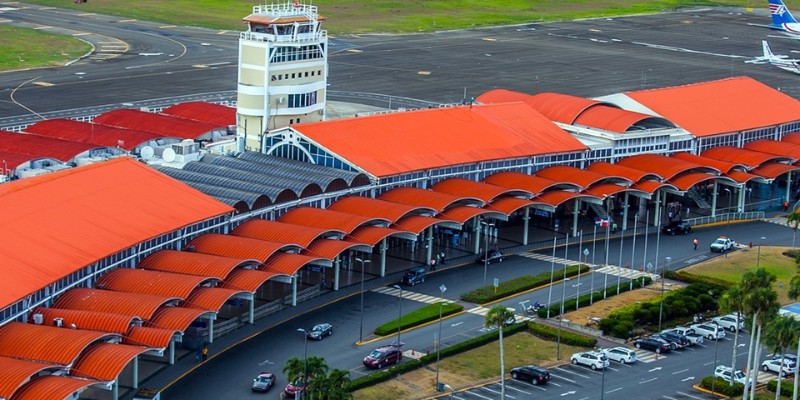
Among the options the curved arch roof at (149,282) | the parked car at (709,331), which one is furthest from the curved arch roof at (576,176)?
the curved arch roof at (149,282)

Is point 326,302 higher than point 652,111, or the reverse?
point 652,111

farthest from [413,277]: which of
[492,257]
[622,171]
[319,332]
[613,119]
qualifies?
[613,119]

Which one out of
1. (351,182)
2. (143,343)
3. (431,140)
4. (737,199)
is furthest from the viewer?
(737,199)

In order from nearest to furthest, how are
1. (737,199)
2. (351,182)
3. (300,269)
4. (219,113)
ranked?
1. (300,269)
2. (351,182)
3. (737,199)
4. (219,113)

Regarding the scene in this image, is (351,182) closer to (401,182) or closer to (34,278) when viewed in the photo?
(401,182)

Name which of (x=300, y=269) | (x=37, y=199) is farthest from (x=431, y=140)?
(x=37, y=199)

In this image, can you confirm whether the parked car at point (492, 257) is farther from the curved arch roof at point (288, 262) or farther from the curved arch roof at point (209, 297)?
the curved arch roof at point (209, 297)

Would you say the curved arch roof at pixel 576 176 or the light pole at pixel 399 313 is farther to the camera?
the curved arch roof at pixel 576 176
